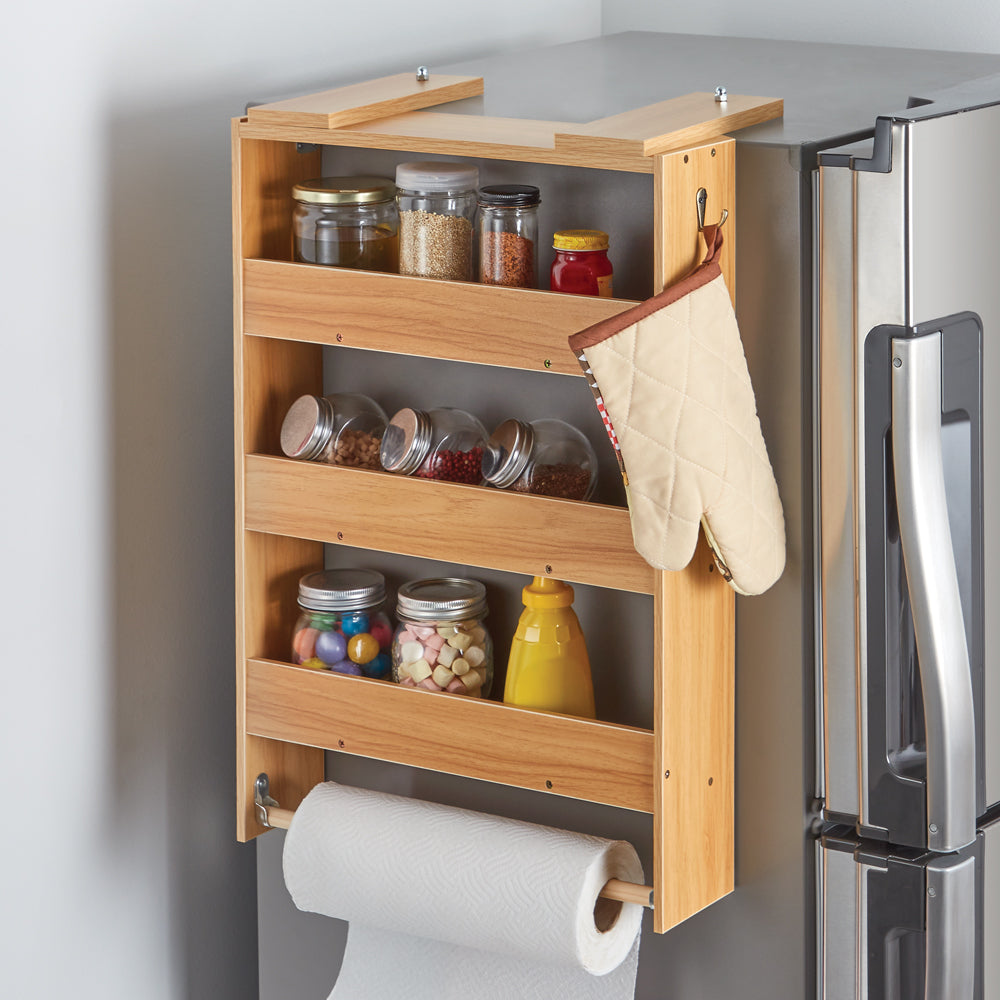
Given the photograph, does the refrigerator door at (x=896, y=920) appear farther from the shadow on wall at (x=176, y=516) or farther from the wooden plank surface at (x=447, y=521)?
the shadow on wall at (x=176, y=516)

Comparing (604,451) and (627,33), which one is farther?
(627,33)

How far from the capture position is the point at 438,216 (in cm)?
137

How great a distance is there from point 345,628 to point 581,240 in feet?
1.45

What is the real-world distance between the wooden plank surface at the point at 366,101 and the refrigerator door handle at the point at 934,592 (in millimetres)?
514

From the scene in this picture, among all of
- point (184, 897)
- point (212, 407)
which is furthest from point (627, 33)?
point (184, 897)

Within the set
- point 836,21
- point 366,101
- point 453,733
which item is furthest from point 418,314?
point 836,21

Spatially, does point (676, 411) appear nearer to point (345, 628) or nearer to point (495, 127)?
point (495, 127)

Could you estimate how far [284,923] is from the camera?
5.55 ft

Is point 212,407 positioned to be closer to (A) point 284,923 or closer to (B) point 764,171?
(A) point 284,923

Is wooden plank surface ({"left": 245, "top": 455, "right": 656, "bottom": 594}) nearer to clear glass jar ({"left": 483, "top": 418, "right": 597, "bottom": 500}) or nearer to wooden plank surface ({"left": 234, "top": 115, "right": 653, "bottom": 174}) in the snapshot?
clear glass jar ({"left": 483, "top": 418, "right": 597, "bottom": 500})

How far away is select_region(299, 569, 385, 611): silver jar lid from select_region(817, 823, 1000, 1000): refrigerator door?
1.52ft

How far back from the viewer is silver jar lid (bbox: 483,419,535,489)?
4.50 feet

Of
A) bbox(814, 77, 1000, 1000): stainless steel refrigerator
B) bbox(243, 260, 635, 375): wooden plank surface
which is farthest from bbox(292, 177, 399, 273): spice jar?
bbox(814, 77, 1000, 1000): stainless steel refrigerator

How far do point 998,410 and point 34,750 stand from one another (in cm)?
94
